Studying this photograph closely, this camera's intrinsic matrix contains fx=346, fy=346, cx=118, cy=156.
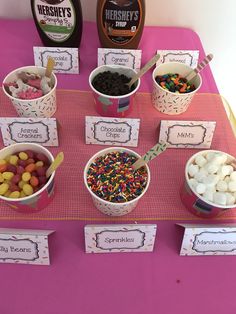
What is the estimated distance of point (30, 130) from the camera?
28.5 inches

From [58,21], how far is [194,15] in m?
0.44

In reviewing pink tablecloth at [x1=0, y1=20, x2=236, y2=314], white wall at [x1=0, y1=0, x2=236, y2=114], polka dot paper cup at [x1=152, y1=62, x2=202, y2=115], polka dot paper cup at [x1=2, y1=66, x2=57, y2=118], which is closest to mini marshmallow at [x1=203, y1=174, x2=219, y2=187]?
pink tablecloth at [x1=0, y1=20, x2=236, y2=314]

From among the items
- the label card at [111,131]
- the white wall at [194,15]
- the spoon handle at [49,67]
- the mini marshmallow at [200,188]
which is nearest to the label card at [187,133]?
the label card at [111,131]

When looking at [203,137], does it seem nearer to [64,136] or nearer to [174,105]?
[174,105]

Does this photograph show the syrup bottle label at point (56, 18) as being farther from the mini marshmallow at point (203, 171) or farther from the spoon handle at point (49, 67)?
the mini marshmallow at point (203, 171)

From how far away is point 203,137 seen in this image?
76 centimetres

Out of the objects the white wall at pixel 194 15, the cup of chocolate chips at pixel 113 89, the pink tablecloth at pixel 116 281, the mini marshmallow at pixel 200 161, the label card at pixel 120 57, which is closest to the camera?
the pink tablecloth at pixel 116 281

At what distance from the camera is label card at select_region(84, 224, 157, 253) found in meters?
0.57

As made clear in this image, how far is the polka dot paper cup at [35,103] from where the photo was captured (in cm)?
74

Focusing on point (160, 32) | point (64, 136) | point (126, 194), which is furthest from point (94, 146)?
point (160, 32)

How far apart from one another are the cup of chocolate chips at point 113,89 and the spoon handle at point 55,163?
0.22 metres

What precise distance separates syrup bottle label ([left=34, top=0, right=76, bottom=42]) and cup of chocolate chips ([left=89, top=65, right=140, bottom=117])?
16cm

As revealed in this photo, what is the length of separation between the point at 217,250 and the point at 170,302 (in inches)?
5.0

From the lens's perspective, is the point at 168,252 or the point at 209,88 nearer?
the point at 168,252
